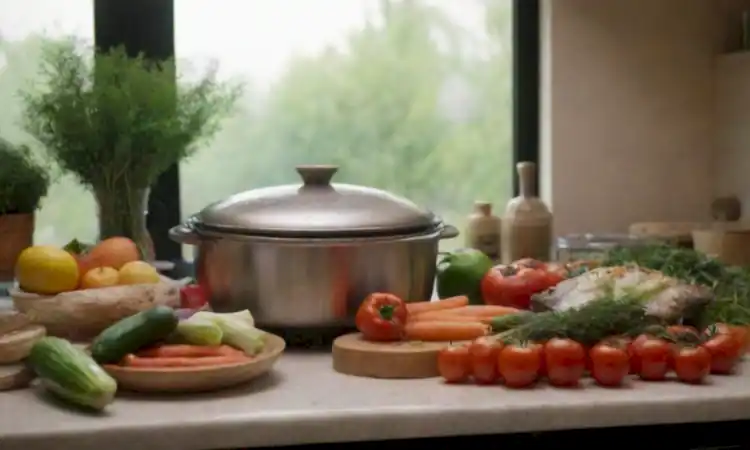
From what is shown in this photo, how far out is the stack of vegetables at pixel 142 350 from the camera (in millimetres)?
1166

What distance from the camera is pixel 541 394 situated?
4.03 ft

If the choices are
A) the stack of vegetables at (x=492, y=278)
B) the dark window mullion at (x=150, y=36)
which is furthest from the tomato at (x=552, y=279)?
the dark window mullion at (x=150, y=36)

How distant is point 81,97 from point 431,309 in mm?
752

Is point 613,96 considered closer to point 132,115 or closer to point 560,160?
point 560,160

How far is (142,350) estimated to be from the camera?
127cm

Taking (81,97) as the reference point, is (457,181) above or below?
below

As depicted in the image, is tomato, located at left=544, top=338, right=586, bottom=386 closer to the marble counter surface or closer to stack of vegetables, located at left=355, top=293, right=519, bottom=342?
the marble counter surface

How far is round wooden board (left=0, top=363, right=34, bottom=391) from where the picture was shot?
49.7 inches

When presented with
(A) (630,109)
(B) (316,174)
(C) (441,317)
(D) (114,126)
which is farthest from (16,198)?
(A) (630,109)

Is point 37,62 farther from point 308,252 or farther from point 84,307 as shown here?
point 308,252

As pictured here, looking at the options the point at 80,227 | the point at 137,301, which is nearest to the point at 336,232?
the point at 137,301

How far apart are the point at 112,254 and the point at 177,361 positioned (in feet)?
1.30

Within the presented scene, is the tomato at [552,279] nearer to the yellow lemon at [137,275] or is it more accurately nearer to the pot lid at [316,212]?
the pot lid at [316,212]

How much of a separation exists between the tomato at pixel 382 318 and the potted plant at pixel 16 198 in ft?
2.59
